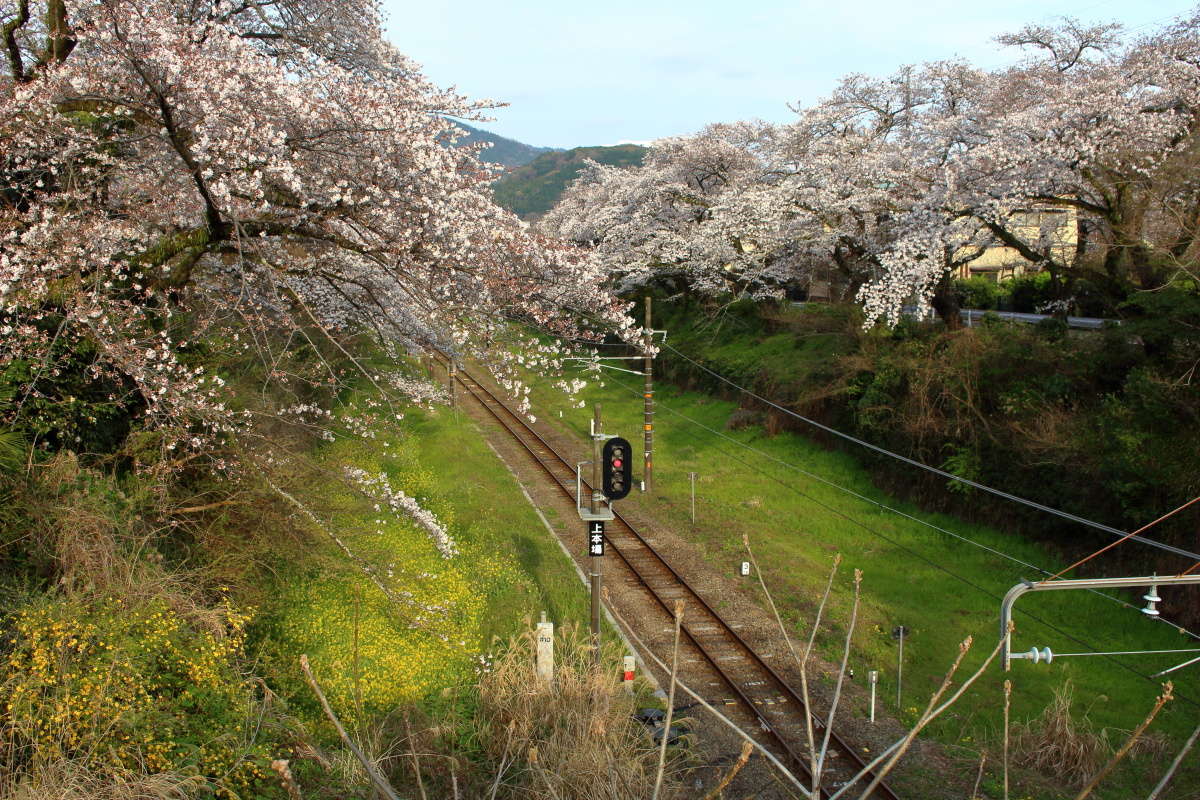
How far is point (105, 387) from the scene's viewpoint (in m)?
9.34

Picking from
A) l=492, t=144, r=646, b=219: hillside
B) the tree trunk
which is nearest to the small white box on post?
the tree trunk

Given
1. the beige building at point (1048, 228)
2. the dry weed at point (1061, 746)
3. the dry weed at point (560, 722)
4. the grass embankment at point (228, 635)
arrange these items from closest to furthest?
the grass embankment at point (228, 635) < the dry weed at point (560, 722) < the dry weed at point (1061, 746) < the beige building at point (1048, 228)

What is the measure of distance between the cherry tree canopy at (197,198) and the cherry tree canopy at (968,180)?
7.64 feet

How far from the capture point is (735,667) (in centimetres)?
1270

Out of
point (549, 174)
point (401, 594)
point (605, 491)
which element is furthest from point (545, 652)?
point (549, 174)

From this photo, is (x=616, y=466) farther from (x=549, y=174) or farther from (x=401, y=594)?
(x=549, y=174)

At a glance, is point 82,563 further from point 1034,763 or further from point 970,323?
point 970,323

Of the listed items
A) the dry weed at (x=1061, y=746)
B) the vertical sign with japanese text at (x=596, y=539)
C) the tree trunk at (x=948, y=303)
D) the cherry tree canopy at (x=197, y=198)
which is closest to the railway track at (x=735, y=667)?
the dry weed at (x=1061, y=746)

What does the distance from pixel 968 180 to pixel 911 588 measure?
9.24m

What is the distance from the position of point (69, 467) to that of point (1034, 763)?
11997 mm

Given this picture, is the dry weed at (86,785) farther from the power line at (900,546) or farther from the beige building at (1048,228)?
the beige building at (1048,228)

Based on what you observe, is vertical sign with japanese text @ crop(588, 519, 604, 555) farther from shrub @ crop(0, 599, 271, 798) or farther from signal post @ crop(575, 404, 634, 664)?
shrub @ crop(0, 599, 271, 798)

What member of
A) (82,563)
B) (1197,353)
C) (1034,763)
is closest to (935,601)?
(1034,763)

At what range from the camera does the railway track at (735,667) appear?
10.2 meters
